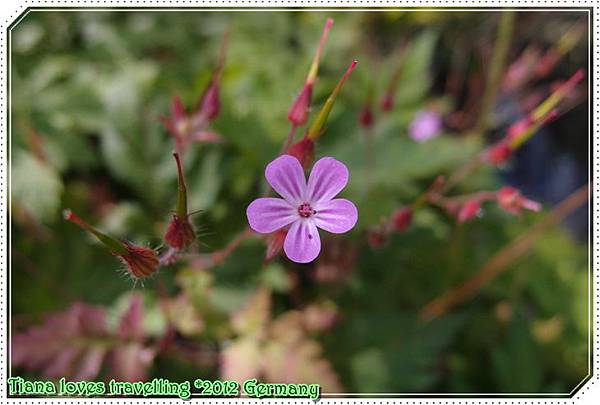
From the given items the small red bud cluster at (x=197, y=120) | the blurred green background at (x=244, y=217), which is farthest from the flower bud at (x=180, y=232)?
the blurred green background at (x=244, y=217)

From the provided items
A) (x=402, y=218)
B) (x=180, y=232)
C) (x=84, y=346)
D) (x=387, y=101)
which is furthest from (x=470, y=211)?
(x=84, y=346)

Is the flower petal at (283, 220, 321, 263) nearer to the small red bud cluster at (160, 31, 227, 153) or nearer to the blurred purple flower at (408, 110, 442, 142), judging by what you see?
the small red bud cluster at (160, 31, 227, 153)

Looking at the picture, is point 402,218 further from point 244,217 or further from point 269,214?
point 244,217

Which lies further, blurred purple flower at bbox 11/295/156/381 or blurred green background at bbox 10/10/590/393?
blurred green background at bbox 10/10/590/393

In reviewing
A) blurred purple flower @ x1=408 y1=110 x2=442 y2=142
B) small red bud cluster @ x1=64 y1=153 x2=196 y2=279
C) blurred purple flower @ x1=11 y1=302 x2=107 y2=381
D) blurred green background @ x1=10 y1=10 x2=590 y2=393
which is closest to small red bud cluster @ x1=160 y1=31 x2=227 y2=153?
blurred green background @ x1=10 y1=10 x2=590 y2=393

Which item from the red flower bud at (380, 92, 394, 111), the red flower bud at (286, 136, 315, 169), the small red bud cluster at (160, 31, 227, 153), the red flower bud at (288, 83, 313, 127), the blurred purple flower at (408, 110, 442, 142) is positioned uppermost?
the blurred purple flower at (408, 110, 442, 142)

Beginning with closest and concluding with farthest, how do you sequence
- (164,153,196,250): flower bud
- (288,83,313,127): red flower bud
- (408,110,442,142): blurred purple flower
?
(164,153,196,250): flower bud, (288,83,313,127): red flower bud, (408,110,442,142): blurred purple flower

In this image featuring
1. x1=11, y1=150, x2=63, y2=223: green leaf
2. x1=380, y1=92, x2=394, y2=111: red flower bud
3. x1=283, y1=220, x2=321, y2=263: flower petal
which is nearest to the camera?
x1=283, y1=220, x2=321, y2=263: flower petal

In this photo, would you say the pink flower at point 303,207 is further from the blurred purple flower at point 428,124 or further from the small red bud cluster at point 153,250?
the blurred purple flower at point 428,124
